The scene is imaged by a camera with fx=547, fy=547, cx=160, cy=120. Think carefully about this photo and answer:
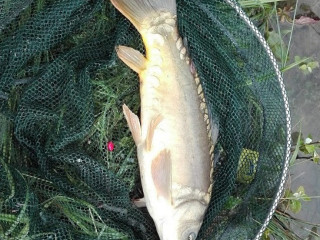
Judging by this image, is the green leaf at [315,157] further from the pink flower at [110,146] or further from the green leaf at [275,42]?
the pink flower at [110,146]

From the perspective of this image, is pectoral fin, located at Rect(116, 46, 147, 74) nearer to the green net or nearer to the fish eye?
the green net

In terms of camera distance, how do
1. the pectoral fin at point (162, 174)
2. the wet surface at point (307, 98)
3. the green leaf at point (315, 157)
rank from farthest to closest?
the wet surface at point (307, 98)
the green leaf at point (315, 157)
the pectoral fin at point (162, 174)

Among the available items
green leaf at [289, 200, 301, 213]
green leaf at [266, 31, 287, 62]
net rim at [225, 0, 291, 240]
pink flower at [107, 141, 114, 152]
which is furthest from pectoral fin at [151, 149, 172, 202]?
green leaf at [266, 31, 287, 62]

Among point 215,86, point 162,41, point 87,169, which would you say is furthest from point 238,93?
point 87,169

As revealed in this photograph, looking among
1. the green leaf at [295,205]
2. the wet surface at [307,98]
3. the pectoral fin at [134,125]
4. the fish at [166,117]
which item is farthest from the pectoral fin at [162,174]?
the wet surface at [307,98]

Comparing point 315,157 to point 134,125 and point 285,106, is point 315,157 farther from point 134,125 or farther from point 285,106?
point 134,125
